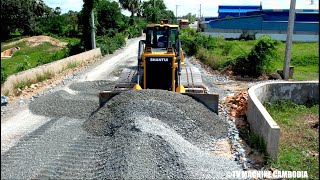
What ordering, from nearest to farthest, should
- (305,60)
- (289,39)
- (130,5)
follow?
(289,39), (305,60), (130,5)

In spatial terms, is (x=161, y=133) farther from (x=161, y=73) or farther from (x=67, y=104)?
(x=67, y=104)

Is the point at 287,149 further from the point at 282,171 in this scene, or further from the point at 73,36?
the point at 73,36

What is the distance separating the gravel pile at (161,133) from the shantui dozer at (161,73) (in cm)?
49

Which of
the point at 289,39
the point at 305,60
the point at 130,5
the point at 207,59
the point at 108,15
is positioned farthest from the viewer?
the point at 130,5

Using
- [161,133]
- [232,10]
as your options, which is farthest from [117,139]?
[232,10]

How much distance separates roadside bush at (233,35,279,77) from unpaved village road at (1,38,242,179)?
9.05 m

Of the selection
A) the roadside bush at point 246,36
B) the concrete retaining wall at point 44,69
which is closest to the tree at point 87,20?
the concrete retaining wall at point 44,69

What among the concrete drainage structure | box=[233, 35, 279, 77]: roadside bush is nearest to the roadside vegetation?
box=[233, 35, 279, 77]: roadside bush

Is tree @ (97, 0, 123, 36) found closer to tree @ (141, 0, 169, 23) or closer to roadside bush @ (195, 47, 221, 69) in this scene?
roadside bush @ (195, 47, 221, 69)

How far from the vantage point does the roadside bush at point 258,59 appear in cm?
1720

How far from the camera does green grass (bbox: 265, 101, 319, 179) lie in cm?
701

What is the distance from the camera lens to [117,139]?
7512mm

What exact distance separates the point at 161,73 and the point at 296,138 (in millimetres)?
4432

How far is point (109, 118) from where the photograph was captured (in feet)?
29.2
